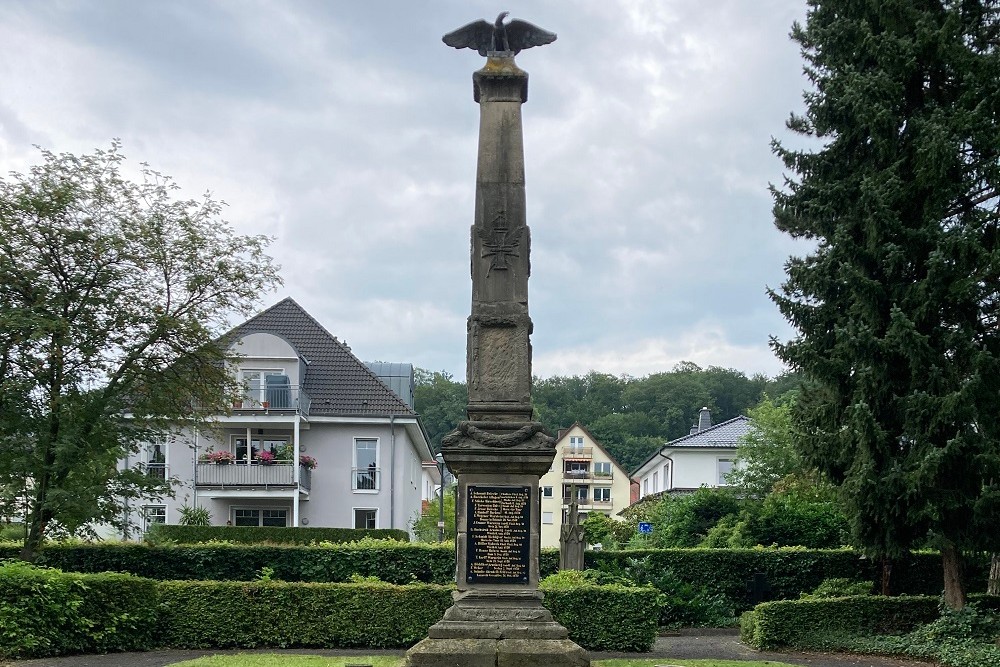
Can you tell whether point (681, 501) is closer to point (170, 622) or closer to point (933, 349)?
point (933, 349)

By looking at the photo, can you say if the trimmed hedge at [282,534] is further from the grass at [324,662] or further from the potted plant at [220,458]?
the grass at [324,662]

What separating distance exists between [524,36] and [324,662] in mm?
9152

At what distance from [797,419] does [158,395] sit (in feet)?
42.4

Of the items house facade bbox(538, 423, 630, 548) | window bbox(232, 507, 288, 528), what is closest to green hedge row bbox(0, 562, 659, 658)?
window bbox(232, 507, 288, 528)

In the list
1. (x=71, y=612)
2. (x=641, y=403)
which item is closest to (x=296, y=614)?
(x=71, y=612)

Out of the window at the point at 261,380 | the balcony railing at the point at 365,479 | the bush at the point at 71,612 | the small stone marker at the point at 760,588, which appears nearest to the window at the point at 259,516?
the balcony railing at the point at 365,479

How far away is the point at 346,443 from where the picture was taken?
39.3 metres

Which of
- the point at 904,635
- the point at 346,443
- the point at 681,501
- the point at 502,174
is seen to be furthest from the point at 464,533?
the point at 346,443

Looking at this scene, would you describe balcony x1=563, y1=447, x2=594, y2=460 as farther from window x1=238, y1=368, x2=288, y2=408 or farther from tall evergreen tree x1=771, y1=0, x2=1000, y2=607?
tall evergreen tree x1=771, y1=0, x2=1000, y2=607

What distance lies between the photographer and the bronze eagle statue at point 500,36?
14305 mm

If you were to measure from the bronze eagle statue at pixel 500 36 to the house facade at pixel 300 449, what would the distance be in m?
Result: 23.9

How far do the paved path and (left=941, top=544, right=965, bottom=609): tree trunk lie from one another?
182 cm

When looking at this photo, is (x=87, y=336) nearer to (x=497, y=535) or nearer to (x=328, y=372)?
(x=497, y=535)

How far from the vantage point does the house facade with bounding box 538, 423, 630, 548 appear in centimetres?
8638
